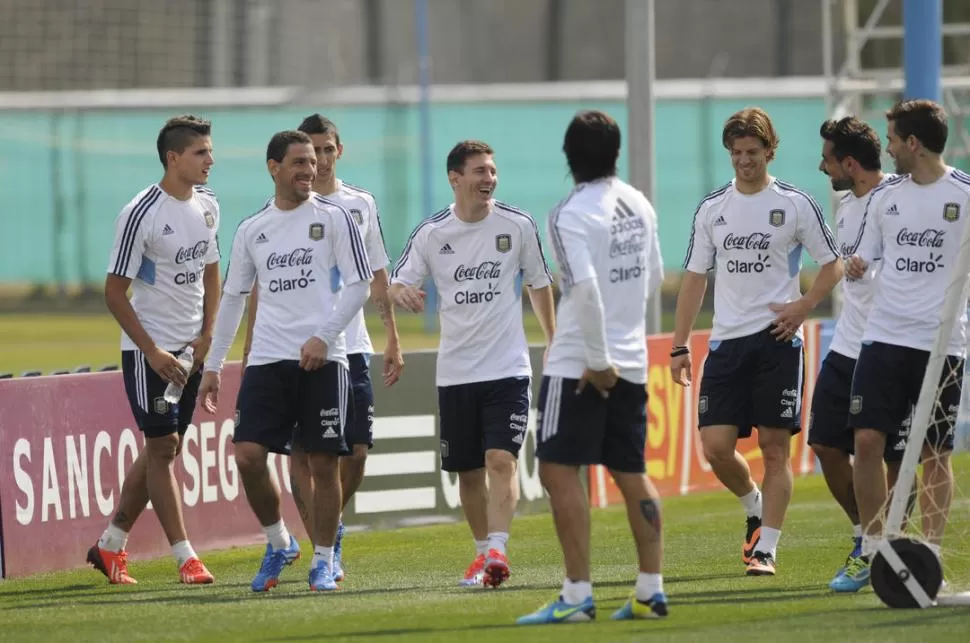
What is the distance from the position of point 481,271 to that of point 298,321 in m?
0.97

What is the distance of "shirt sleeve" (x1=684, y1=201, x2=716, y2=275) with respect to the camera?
9641 mm

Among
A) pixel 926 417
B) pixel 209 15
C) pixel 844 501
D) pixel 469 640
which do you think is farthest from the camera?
pixel 209 15

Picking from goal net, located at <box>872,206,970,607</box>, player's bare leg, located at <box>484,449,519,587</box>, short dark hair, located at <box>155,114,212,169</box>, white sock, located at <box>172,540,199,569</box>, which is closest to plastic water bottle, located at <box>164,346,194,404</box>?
white sock, located at <box>172,540,199,569</box>

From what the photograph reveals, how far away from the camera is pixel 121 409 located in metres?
10.9

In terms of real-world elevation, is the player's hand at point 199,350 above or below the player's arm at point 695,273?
below

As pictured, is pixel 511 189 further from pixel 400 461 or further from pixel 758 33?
pixel 400 461

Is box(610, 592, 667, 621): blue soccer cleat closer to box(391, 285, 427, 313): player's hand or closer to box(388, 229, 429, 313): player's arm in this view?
box(391, 285, 427, 313): player's hand

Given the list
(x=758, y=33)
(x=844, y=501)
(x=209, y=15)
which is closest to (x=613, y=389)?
(x=844, y=501)

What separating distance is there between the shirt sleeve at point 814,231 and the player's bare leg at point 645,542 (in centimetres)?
236

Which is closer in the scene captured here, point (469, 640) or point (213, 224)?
point (469, 640)

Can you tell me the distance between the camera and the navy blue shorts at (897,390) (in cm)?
844

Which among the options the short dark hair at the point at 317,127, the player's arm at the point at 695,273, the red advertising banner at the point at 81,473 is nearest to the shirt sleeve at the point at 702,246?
the player's arm at the point at 695,273

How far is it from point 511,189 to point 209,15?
8770 mm

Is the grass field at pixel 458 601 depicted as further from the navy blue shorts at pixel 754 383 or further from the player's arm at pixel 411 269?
the player's arm at pixel 411 269
